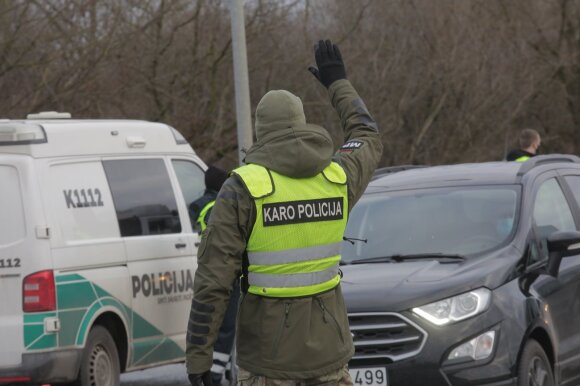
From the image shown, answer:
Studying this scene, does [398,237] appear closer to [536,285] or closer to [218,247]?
[536,285]

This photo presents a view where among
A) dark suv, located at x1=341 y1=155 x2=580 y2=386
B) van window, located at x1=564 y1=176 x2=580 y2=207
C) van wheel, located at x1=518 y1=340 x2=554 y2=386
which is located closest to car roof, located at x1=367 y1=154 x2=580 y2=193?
dark suv, located at x1=341 y1=155 x2=580 y2=386

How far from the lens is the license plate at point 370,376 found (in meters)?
6.87

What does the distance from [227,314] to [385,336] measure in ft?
9.31

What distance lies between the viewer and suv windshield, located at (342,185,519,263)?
308 inches

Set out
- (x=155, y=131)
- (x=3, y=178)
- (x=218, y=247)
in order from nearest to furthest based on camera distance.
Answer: (x=218, y=247) < (x=3, y=178) < (x=155, y=131)

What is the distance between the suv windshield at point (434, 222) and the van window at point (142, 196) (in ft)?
6.47

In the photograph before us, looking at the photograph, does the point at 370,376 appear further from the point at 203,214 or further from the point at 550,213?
the point at 203,214

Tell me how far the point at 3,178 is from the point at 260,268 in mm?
4347

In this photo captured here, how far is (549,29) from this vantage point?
3134 cm

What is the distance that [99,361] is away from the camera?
29.7ft

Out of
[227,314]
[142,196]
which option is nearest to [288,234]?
[227,314]

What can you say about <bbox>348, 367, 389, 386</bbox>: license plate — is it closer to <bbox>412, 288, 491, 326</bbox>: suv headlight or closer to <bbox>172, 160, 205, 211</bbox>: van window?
<bbox>412, 288, 491, 326</bbox>: suv headlight

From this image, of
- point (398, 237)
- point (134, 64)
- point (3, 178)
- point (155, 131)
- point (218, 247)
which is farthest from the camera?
point (134, 64)

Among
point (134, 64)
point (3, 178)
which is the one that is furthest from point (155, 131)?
point (134, 64)
